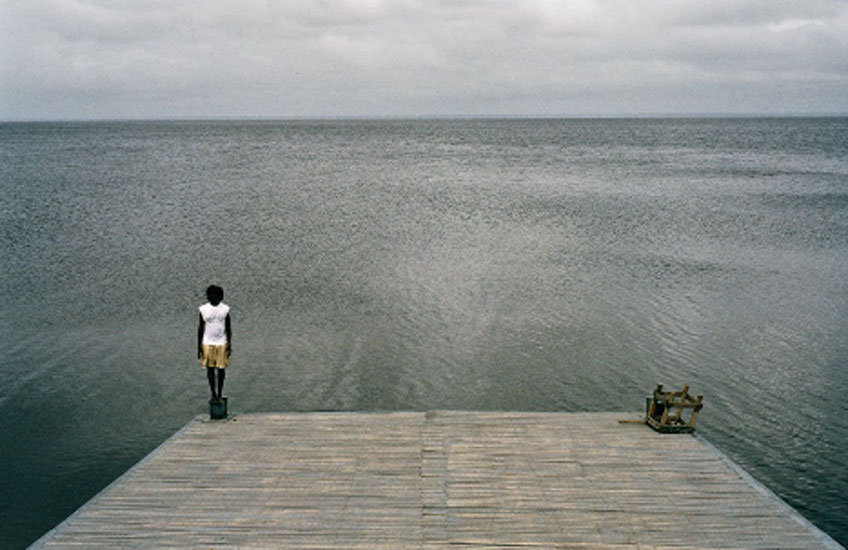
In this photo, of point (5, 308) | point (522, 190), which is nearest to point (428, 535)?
point (5, 308)

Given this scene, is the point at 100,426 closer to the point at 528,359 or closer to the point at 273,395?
the point at 273,395

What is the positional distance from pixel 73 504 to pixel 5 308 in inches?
553

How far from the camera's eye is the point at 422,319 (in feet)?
72.4

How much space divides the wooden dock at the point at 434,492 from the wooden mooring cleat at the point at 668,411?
19 centimetres

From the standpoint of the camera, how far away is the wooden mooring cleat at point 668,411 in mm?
11508

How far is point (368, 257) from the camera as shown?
31562mm

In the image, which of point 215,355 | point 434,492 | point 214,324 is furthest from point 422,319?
point 434,492

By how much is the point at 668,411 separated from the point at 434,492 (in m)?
4.89

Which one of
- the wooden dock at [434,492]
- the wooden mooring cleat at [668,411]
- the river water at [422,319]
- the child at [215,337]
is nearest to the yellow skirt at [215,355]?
the child at [215,337]

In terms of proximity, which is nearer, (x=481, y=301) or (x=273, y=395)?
(x=273, y=395)

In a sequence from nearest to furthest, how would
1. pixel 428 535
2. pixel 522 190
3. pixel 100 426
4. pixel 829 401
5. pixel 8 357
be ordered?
pixel 428 535
pixel 100 426
pixel 829 401
pixel 8 357
pixel 522 190

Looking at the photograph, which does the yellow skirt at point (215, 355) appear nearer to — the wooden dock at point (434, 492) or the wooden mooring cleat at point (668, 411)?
the wooden dock at point (434, 492)

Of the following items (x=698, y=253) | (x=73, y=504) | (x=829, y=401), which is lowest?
(x=73, y=504)

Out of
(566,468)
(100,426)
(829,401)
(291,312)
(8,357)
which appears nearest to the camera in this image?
(566,468)
